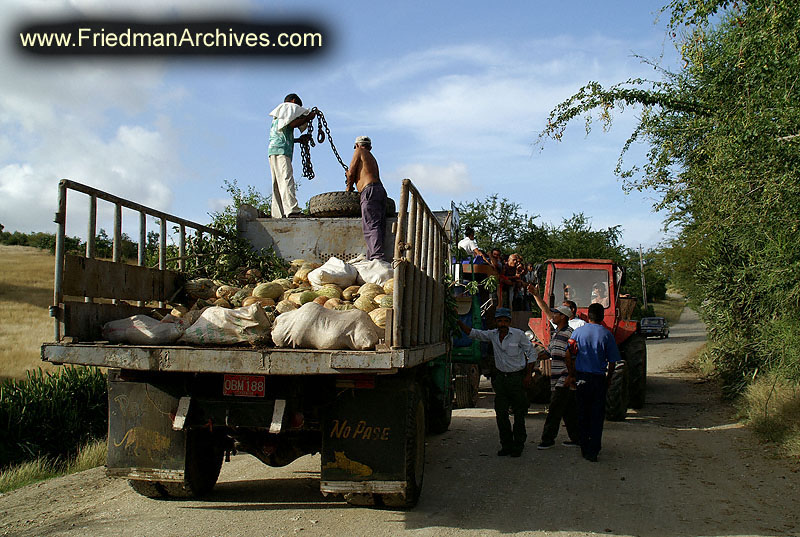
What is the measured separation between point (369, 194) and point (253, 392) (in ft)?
9.57

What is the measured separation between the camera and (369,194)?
7371 mm

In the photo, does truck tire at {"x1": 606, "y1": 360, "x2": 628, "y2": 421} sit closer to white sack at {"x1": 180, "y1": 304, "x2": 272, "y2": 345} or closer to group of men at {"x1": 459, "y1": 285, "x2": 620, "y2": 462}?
group of men at {"x1": 459, "y1": 285, "x2": 620, "y2": 462}

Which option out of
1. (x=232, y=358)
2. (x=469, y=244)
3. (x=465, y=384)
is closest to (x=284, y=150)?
(x=465, y=384)

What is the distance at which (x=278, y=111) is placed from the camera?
30.5 feet

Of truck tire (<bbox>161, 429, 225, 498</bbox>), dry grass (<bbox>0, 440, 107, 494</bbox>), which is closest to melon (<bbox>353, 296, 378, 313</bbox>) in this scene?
truck tire (<bbox>161, 429, 225, 498</bbox>)

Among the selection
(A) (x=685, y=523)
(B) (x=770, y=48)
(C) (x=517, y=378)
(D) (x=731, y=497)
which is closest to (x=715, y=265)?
(B) (x=770, y=48)

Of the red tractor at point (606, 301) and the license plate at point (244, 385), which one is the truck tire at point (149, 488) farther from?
the red tractor at point (606, 301)

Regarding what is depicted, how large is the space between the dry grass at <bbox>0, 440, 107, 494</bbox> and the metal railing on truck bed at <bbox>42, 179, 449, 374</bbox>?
2857 millimetres

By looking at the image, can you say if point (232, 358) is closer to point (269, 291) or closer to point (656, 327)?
point (269, 291)

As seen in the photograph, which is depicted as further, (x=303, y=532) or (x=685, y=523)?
(x=685, y=523)

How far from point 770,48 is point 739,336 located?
709cm

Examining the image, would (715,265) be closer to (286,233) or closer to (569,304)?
(569,304)

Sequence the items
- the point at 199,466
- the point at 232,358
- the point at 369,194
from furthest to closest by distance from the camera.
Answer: the point at 369,194
the point at 199,466
the point at 232,358

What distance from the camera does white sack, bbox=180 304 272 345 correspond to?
17.1 feet
